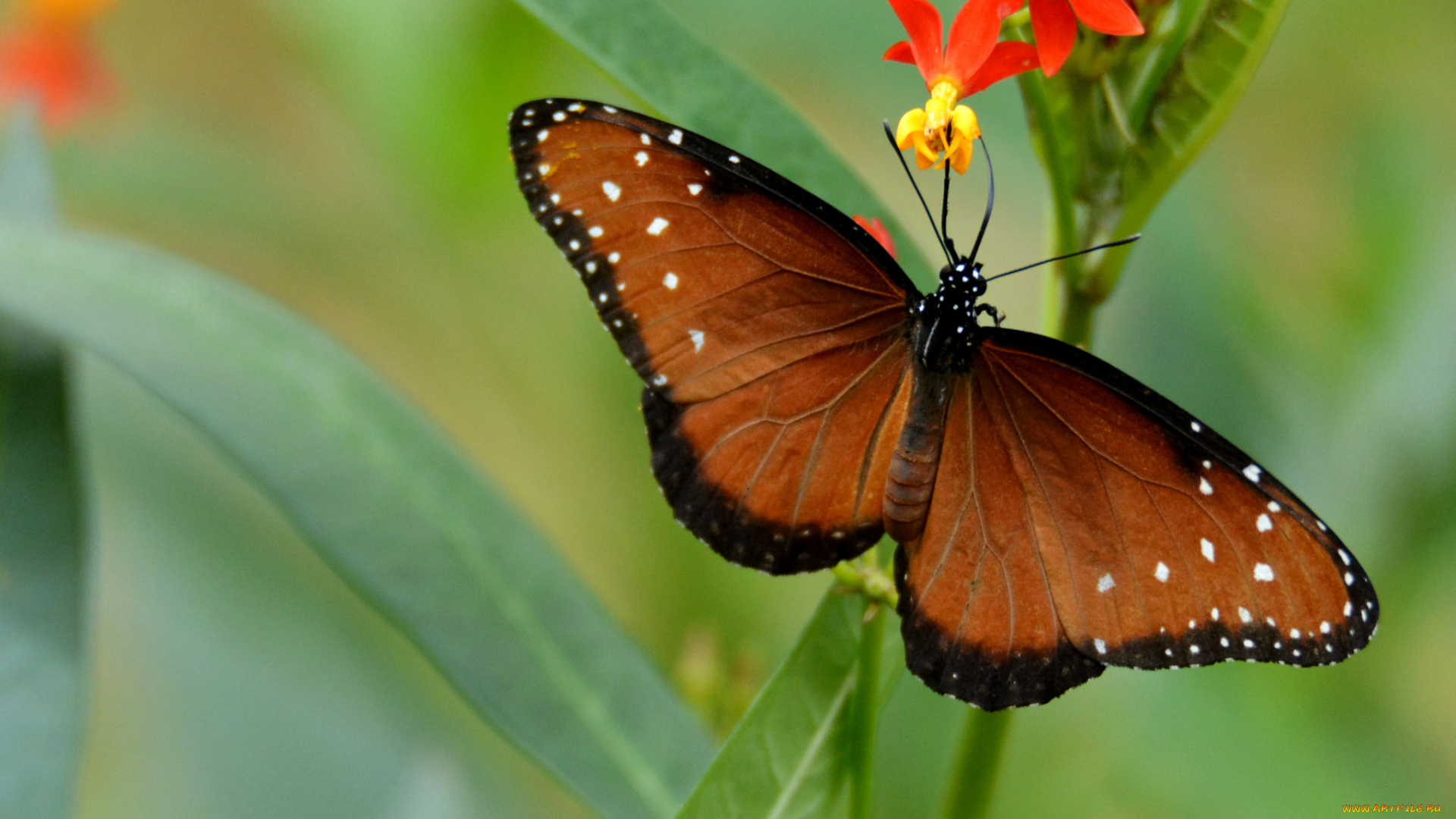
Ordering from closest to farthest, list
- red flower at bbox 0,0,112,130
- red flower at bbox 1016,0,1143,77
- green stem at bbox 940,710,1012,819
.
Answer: red flower at bbox 1016,0,1143,77 < green stem at bbox 940,710,1012,819 < red flower at bbox 0,0,112,130

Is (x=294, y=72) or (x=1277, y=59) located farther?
(x=294, y=72)

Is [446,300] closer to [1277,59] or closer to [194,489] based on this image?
[194,489]

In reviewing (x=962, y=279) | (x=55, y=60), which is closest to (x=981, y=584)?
(x=962, y=279)

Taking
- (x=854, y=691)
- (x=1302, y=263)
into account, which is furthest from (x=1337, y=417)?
(x=854, y=691)

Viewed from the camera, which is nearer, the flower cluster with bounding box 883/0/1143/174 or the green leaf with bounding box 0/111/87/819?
the flower cluster with bounding box 883/0/1143/174

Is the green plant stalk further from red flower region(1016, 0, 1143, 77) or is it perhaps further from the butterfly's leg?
red flower region(1016, 0, 1143, 77)

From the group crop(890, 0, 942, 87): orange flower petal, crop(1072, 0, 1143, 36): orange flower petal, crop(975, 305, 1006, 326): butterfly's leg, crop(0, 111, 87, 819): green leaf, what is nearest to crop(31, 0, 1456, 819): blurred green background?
crop(0, 111, 87, 819): green leaf
